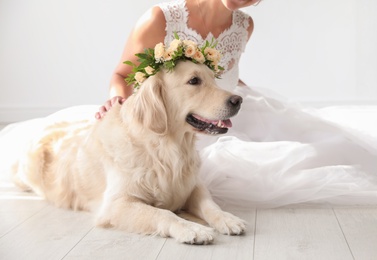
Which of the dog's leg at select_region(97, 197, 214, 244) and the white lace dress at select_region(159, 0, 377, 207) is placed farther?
the white lace dress at select_region(159, 0, 377, 207)

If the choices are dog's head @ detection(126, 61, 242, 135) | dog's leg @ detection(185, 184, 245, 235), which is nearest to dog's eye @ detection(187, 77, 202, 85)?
dog's head @ detection(126, 61, 242, 135)

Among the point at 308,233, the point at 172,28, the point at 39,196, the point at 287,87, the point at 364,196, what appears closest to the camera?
the point at 308,233

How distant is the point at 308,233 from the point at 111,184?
879mm

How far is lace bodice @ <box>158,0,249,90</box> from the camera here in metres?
3.56

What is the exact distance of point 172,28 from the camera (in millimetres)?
3555

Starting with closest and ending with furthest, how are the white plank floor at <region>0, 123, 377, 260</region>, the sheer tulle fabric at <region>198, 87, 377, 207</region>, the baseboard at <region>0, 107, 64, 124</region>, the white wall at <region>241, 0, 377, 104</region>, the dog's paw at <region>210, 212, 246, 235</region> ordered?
the white plank floor at <region>0, 123, 377, 260</region> → the dog's paw at <region>210, 212, 246, 235</region> → the sheer tulle fabric at <region>198, 87, 377, 207</region> → the white wall at <region>241, 0, 377, 104</region> → the baseboard at <region>0, 107, 64, 124</region>

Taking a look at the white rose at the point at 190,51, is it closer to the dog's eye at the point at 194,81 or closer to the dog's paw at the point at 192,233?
the dog's eye at the point at 194,81

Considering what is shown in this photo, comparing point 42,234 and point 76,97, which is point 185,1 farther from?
point 76,97

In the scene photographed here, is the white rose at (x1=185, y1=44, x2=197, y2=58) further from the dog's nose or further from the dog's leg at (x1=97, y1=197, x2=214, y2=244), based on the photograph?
the dog's leg at (x1=97, y1=197, x2=214, y2=244)

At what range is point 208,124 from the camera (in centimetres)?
261

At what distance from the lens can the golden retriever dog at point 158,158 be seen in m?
2.55

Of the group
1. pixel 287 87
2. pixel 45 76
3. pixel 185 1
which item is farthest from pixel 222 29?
pixel 45 76

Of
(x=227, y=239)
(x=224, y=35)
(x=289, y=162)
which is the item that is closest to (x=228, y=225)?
(x=227, y=239)

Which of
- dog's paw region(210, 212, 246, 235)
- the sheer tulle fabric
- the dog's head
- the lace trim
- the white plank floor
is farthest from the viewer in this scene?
the lace trim
